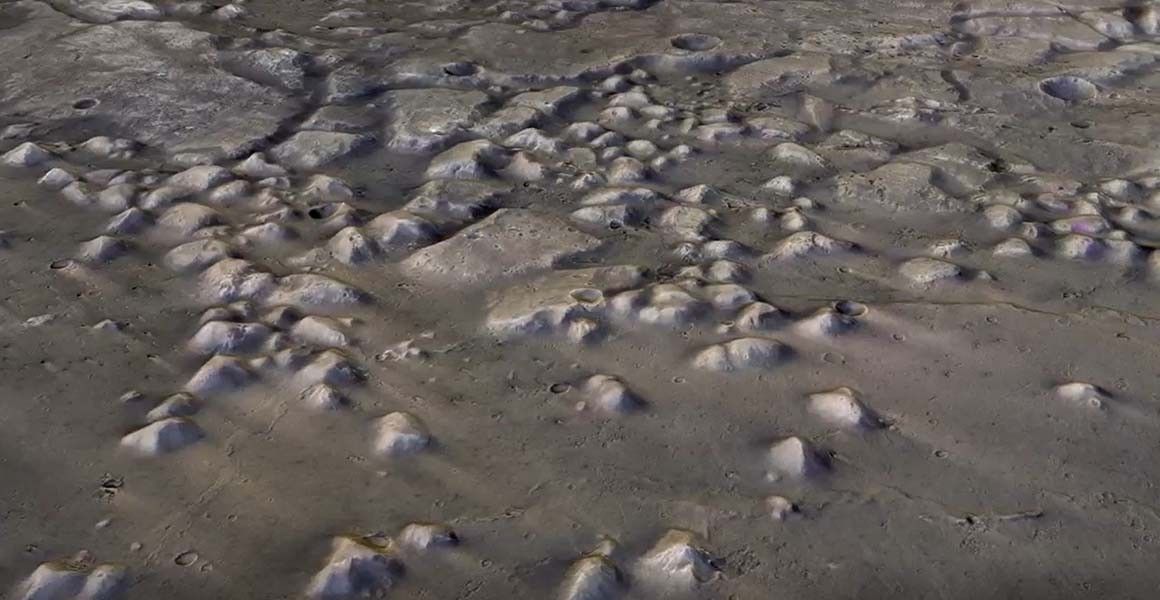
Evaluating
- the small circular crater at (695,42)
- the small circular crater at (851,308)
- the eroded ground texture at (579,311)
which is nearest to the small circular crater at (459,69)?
the eroded ground texture at (579,311)

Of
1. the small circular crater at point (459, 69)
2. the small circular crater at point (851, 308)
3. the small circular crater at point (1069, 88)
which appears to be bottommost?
the small circular crater at point (1069, 88)

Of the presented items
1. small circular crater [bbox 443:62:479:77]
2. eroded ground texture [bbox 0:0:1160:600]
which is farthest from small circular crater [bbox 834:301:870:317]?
small circular crater [bbox 443:62:479:77]

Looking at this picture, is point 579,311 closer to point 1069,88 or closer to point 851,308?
point 851,308

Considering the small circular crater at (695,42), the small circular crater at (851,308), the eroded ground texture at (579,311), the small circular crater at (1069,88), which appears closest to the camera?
the eroded ground texture at (579,311)

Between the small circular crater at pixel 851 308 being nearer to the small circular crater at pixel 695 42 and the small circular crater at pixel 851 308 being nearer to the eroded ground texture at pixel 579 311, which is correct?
the eroded ground texture at pixel 579 311

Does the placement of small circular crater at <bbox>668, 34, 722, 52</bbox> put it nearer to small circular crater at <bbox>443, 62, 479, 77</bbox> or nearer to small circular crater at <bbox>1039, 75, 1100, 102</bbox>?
small circular crater at <bbox>443, 62, 479, 77</bbox>

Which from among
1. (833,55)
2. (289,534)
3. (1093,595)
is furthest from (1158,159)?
(289,534)

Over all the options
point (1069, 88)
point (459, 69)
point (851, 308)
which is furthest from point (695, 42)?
point (851, 308)
